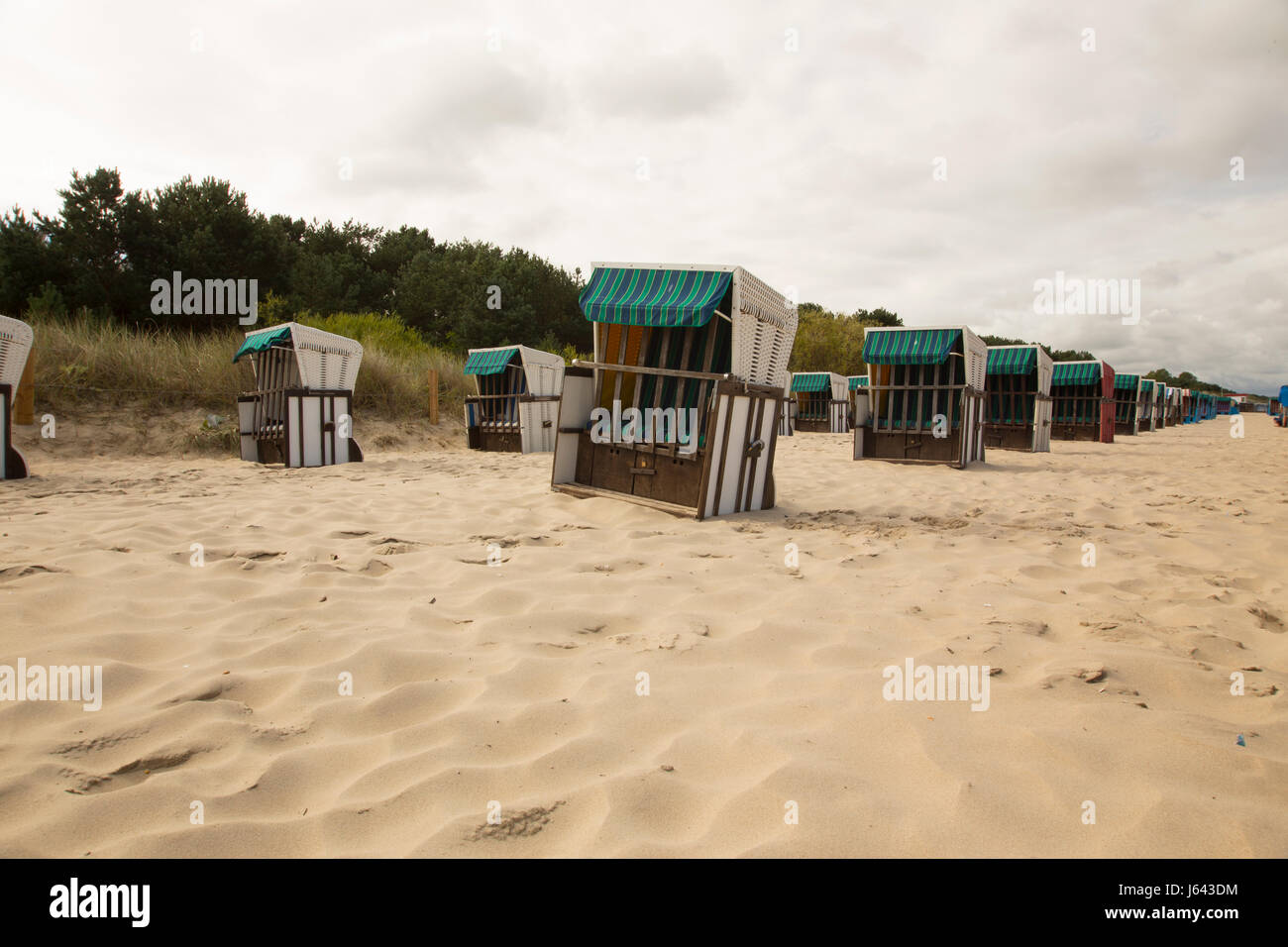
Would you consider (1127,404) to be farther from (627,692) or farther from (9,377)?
(9,377)

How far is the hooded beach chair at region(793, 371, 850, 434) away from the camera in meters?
28.2

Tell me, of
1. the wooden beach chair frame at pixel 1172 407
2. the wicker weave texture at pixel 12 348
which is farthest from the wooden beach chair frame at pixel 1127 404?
the wicker weave texture at pixel 12 348

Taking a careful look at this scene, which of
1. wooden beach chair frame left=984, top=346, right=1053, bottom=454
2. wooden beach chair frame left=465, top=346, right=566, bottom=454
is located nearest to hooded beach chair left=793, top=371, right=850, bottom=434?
wooden beach chair frame left=984, top=346, right=1053, bottom=454

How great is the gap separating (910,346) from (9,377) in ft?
42.0

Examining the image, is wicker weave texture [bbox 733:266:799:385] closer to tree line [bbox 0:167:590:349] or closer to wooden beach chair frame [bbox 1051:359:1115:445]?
wooden beach chair frame [bbox 1051:359:1115:445]

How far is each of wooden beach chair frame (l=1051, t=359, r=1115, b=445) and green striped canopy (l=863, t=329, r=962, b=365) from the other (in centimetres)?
1225

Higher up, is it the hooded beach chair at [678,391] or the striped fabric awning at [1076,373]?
the striped fabric awning at [1076,373]

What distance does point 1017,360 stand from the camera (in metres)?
16.3

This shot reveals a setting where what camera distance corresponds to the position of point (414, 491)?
25.2 feet

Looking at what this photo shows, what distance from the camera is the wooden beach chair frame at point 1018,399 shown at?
16312 millimetres

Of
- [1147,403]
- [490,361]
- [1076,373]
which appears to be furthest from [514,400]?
[1147,403]

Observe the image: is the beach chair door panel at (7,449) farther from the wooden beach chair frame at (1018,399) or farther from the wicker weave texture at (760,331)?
the wooden beach chair frame at (1018,399)

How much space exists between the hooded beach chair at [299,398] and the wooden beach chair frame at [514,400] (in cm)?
354
